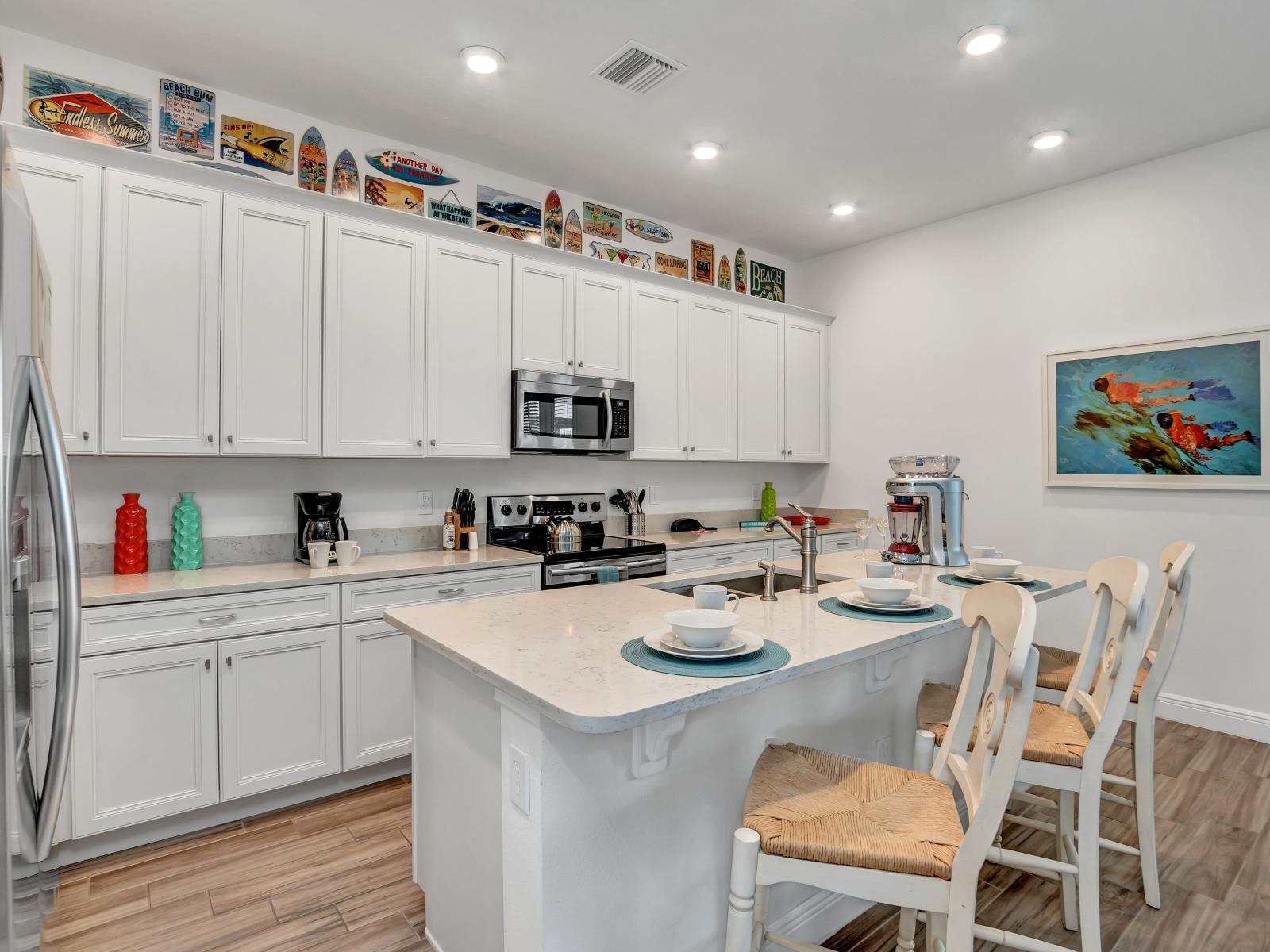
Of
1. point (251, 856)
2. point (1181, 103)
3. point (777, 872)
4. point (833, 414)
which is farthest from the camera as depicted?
point (833, 414)

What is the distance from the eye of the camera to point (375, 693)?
2768 millimetres

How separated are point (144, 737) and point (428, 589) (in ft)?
3.50

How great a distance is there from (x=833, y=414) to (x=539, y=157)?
2833 mm

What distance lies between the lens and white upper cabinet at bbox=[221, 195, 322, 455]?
269 centimetres

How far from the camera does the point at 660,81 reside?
2.81 meters

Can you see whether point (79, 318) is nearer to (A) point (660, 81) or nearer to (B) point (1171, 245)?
(A) point (660, 81)

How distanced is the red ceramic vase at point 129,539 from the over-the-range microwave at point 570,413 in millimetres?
1604

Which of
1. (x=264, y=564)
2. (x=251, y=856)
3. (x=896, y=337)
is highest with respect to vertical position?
(x=896, y=337)

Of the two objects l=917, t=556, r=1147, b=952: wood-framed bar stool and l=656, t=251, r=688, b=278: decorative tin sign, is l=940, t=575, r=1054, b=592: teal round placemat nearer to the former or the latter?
l=917, t=556, r=1147, b=952: wood-framed bar stool

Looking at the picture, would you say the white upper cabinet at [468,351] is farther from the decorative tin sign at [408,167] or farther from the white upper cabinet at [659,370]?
the white upper cabinet at [659,370]

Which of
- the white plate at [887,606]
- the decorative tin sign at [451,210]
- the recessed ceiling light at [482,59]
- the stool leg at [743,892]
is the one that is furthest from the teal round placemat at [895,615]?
the decorative tin sign at [451,210]

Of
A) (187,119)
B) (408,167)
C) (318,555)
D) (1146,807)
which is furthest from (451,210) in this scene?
(1146,807)

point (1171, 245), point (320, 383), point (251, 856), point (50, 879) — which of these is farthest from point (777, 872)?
point (1171, 245)

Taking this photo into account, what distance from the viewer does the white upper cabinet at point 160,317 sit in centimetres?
246
